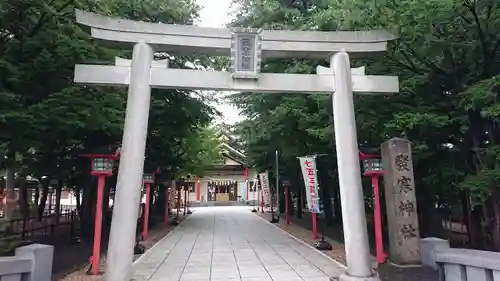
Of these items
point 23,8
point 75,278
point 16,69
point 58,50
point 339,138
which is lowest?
point 75,278

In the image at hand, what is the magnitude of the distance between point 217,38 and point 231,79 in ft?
3.26

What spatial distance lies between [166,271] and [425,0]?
325 inches

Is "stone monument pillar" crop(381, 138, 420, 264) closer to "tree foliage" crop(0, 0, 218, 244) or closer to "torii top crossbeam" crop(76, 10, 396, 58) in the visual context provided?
"torii top crossbeam" crop(76, 10, 396, 58)

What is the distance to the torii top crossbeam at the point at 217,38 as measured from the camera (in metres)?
8.04

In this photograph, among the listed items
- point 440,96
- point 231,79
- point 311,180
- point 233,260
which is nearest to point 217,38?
point 231,79

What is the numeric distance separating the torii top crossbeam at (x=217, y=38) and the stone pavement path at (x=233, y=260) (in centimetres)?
509

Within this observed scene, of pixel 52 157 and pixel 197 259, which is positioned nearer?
pixel 197 259

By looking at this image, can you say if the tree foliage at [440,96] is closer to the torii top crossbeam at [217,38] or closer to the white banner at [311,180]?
the torii top crossbeam at [217,38]

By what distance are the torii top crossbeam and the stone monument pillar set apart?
7.81ft

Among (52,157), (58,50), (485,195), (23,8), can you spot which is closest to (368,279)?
(485,195)

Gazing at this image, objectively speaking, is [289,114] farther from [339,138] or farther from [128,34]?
[128,34]

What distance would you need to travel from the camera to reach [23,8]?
761 cm

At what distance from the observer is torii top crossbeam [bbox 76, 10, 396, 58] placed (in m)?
8.04

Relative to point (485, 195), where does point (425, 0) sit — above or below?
above
